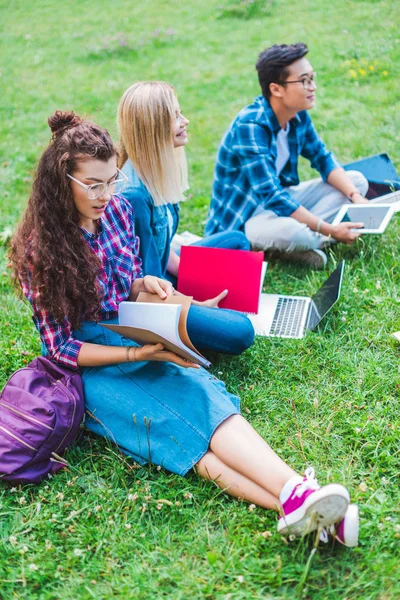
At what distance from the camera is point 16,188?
5730 millimetres

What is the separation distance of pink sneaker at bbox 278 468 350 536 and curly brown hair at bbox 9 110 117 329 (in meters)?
1.15

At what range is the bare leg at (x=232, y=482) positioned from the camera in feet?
8.13

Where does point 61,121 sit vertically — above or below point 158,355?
above

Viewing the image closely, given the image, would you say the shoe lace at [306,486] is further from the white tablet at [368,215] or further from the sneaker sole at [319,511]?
the white tablet at [368,215]

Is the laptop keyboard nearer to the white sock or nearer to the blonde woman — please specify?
the blonde woman

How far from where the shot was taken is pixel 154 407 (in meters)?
2.70

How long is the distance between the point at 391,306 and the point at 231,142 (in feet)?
4.94

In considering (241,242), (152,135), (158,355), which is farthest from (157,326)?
(241,242)

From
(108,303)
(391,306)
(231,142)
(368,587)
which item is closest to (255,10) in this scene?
(231,142)

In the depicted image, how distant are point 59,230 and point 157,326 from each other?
564 mm

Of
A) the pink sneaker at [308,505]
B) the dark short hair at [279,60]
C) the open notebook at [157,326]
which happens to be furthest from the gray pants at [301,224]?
the pink sneaker at [308,505]

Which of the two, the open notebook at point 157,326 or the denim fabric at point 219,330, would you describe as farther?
the denim fabric at point 219,330

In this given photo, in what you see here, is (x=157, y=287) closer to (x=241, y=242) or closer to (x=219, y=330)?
(x=219, y=330)

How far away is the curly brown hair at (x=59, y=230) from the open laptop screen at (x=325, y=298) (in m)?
1.36
